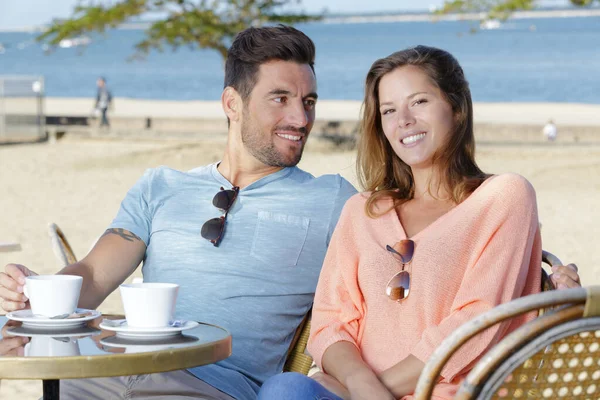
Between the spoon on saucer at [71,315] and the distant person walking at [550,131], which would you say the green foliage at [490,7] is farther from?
the spoon on saucer at [71,315]

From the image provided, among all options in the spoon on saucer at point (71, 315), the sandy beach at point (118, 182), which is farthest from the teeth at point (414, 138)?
the sandy beach at point (118, 182)

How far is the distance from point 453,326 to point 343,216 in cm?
55

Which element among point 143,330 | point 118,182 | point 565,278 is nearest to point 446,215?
point 565,278

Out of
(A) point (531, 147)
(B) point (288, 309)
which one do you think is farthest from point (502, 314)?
(A) point (531, 147)

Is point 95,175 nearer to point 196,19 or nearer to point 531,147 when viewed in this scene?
point 196,19

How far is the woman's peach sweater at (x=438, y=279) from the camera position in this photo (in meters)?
2.52

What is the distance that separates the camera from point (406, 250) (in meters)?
2.67

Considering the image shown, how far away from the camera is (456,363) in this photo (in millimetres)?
2467

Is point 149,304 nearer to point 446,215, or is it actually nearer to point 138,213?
point 446,215

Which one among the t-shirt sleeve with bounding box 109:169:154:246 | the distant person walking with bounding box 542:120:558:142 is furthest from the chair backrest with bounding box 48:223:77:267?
the distant person walking with bounding box 542:120:558:142

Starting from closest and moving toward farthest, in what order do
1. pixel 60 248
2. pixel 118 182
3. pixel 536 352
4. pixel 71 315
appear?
pixel 536 352
pixel 71 315
pixel 60 248
pixel 118 182

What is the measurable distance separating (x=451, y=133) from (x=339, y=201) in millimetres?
483

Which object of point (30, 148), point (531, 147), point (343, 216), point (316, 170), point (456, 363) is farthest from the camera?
point (30, 148)

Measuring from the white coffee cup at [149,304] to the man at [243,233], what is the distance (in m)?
0.57
